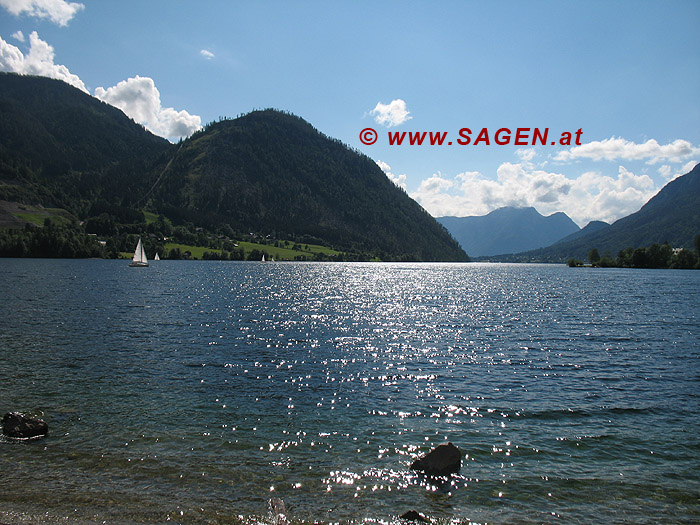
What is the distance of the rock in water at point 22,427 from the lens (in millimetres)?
20094

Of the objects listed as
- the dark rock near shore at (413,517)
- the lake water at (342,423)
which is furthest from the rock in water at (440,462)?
the dark rock near shore at (413,517)

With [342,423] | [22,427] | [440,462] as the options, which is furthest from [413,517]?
[22,427]

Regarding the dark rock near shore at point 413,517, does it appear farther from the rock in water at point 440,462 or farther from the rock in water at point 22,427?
the rock in water at point 22,427

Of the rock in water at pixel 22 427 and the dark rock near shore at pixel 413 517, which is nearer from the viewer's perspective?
the dark rock near shore at pixel 413 517

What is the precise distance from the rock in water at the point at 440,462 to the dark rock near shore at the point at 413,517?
3248 mm

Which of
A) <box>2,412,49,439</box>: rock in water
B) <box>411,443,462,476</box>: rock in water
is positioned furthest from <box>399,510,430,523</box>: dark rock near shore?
<box>2,412,49,439</box>: rock in water

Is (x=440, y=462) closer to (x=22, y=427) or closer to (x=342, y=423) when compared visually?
(x=342, y=423)

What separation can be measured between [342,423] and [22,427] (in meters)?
15.4

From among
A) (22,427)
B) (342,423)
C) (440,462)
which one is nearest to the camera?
(440,462)

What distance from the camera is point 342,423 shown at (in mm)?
23594

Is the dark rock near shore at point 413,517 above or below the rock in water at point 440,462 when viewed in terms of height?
below

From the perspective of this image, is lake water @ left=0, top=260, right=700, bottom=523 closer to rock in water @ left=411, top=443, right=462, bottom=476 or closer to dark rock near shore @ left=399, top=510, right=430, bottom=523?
dark rock near shore @ left=399, top=510, right=430, bottom=523

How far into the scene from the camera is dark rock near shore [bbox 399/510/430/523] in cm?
1429

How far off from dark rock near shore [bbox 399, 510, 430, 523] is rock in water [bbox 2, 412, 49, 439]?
17.7 meters
